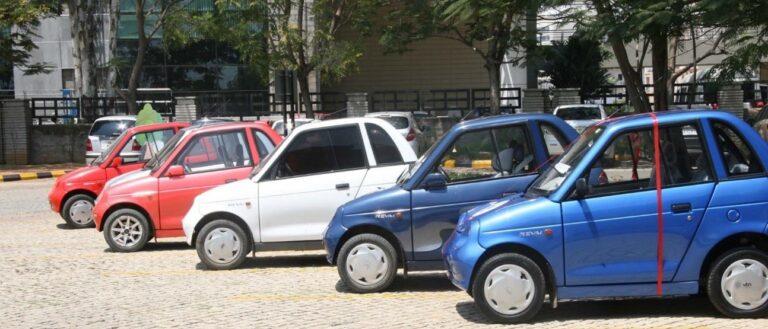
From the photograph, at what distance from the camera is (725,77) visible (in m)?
11.4

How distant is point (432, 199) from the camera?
9.13 meters

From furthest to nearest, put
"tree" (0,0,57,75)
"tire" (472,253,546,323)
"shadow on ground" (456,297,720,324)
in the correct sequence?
"tree" (0,0,57,75)
"shadow on ground" (456,297,720,324)
"tire" (472,253,546,323)

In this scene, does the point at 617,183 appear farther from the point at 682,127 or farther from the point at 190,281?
the point at 190,281

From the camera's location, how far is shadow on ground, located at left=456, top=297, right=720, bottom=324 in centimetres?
796

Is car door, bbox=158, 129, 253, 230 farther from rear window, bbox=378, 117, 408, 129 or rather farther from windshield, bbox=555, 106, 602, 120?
windshield, bbox=555, 106, 602, 120

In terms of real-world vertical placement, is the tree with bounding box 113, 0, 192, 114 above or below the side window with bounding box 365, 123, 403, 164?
above

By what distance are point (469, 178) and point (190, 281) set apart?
3.55m

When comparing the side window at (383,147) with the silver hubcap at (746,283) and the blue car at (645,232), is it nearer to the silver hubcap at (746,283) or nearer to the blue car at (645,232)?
the blue car at (645,232)

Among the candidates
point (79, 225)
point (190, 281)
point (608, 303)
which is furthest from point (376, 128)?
point (79, 225)

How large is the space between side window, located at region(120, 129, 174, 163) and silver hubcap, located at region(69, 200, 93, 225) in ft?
3.34

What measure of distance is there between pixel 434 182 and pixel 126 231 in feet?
19.0

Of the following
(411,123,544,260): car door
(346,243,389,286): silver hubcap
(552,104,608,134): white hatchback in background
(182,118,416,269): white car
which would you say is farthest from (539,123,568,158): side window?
(552,104,608,134): white hatchback in background

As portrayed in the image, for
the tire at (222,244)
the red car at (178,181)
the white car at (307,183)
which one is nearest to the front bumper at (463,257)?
the white car at (307,183)

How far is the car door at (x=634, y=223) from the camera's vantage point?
24.5 ft
